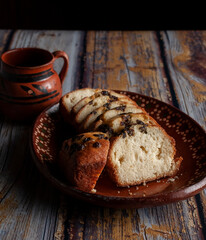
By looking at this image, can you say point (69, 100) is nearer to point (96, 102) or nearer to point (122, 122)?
point (96, 102)

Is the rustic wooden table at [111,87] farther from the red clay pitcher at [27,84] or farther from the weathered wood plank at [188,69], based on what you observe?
the red clay pitcher at [27,84]

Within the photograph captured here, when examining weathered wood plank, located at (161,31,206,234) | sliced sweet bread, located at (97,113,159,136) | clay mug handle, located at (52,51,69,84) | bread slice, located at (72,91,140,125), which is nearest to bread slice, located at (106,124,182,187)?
sliced sweet bread, located at (97,113,159,136)
